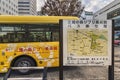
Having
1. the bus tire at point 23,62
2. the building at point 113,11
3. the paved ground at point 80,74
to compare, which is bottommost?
the paved ground at point 80,74

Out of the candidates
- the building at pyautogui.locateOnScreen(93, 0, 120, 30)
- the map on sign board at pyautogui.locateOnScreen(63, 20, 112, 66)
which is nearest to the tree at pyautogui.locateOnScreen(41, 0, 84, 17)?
the building at pyautogui.locateOnScreen(93, 0, 120, 30)

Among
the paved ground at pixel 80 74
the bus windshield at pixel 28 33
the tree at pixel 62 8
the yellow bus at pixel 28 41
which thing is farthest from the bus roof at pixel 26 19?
the tree at pixel 62 8

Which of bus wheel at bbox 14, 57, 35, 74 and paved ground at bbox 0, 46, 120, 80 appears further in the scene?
bus wheel at bbox 14, 57, 35, 74

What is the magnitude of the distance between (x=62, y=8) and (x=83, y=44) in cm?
3620

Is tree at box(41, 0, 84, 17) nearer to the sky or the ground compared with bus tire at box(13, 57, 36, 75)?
nearer to the sky

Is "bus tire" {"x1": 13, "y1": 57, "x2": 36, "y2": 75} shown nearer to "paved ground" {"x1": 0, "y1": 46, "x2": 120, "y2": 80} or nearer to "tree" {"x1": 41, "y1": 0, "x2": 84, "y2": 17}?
"paved ground" {"x1": 0, "y1": 46, "x2": 120, "y2": 80}

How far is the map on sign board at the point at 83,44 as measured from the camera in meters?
7.48

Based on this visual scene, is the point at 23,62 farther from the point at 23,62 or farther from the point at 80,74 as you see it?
the point at 80,74

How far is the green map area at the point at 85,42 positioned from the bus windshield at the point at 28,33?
5279 millimetres

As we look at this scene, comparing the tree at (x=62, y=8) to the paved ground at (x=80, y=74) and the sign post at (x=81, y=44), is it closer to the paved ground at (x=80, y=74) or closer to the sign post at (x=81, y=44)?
the paved ground at (x=80, y=74)

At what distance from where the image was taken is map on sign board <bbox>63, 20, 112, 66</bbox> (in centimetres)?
748

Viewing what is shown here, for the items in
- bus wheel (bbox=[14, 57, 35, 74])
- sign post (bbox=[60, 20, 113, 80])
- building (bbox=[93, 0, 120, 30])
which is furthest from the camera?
building (bbox=[93, 0, 120, 30])

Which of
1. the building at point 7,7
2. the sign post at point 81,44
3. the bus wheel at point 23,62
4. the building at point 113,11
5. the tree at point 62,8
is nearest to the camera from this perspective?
the sign post at point 81,44

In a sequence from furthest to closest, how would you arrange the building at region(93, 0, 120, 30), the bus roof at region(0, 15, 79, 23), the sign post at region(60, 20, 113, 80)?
1. the building at region(93, 0, 120, 30)
2. the bus roof at region(0, 15, 79, 23)
3. the sign post at region(60, 20, 113, 80)
